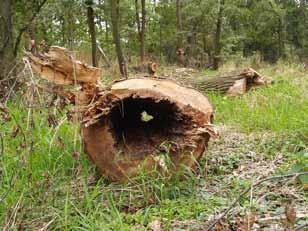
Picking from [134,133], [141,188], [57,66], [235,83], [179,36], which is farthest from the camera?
[179,36]

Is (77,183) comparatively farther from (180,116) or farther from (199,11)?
(199,11)

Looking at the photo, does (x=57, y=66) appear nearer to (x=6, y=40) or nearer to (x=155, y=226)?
(x=155, y=226)

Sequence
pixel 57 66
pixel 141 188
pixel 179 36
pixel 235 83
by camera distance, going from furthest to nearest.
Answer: pixel 179 36 → pixel 235 83 → pixel 57 66 → pixel 141 188

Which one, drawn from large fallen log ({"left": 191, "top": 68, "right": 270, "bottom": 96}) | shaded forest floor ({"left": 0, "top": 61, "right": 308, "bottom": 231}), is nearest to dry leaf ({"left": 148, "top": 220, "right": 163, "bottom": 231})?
shaded forest floor ({"left": 0, "top": 61, "right": 308, "bottom": 231})

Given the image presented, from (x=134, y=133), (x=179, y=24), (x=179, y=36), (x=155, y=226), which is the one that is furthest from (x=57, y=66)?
(x=179, y=24)

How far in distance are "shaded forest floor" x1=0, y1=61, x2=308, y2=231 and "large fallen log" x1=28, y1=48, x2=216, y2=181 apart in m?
0.12

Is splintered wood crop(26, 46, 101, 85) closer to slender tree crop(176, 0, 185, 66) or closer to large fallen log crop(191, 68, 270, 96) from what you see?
large fallen log crop(191, 68, 270, 96)

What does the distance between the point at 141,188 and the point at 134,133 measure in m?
0.70

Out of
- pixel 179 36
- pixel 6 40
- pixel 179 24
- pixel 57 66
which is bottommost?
pixel 57 66

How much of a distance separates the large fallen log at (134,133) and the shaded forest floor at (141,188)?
12 centimetres

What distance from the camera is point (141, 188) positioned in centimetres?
294

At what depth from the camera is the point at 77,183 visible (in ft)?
9.87

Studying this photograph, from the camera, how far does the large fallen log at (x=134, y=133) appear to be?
3184mm

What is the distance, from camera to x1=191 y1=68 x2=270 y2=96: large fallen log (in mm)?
6965
